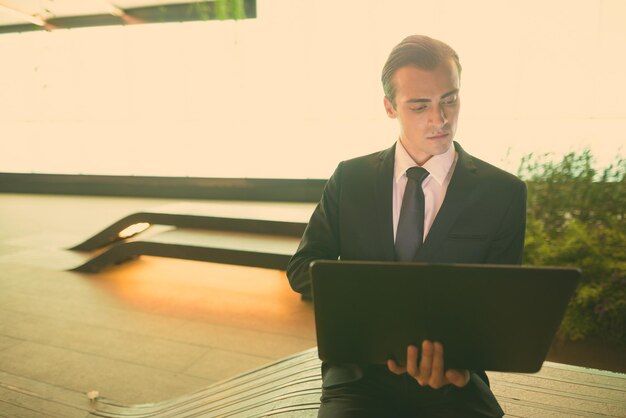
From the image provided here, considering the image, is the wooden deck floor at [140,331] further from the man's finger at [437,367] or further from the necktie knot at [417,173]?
the necktie knot at [417,173]

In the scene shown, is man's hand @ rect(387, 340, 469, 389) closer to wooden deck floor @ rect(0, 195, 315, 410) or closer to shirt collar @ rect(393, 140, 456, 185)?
shirt collar @ rect(393, 140, 456, 185)

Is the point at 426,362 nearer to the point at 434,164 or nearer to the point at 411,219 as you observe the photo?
the point at 411,219

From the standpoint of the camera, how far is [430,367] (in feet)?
3.18

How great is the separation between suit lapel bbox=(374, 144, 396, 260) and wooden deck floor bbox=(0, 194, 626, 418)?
93 centimetres

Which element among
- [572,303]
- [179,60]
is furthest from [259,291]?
[179,60]

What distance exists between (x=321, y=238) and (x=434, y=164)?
44 centimetres

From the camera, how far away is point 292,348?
3049mm

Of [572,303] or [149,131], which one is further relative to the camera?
[149,131]

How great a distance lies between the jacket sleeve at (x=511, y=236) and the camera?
1.22 metres

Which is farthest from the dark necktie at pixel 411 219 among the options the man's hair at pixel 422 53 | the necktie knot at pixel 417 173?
the man's hair at pixel 422 53

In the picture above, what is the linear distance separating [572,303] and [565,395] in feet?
4.23

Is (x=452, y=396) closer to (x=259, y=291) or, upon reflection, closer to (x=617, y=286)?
(x=617, y=286)

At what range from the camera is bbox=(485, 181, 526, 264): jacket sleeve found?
1220 mm

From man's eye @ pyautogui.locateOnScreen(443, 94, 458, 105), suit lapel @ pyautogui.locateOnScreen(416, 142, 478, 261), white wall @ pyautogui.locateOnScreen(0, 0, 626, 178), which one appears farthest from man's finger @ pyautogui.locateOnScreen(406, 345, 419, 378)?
white wall @ pyautogui.locateOnScreen(0, 0, 626, 178)
